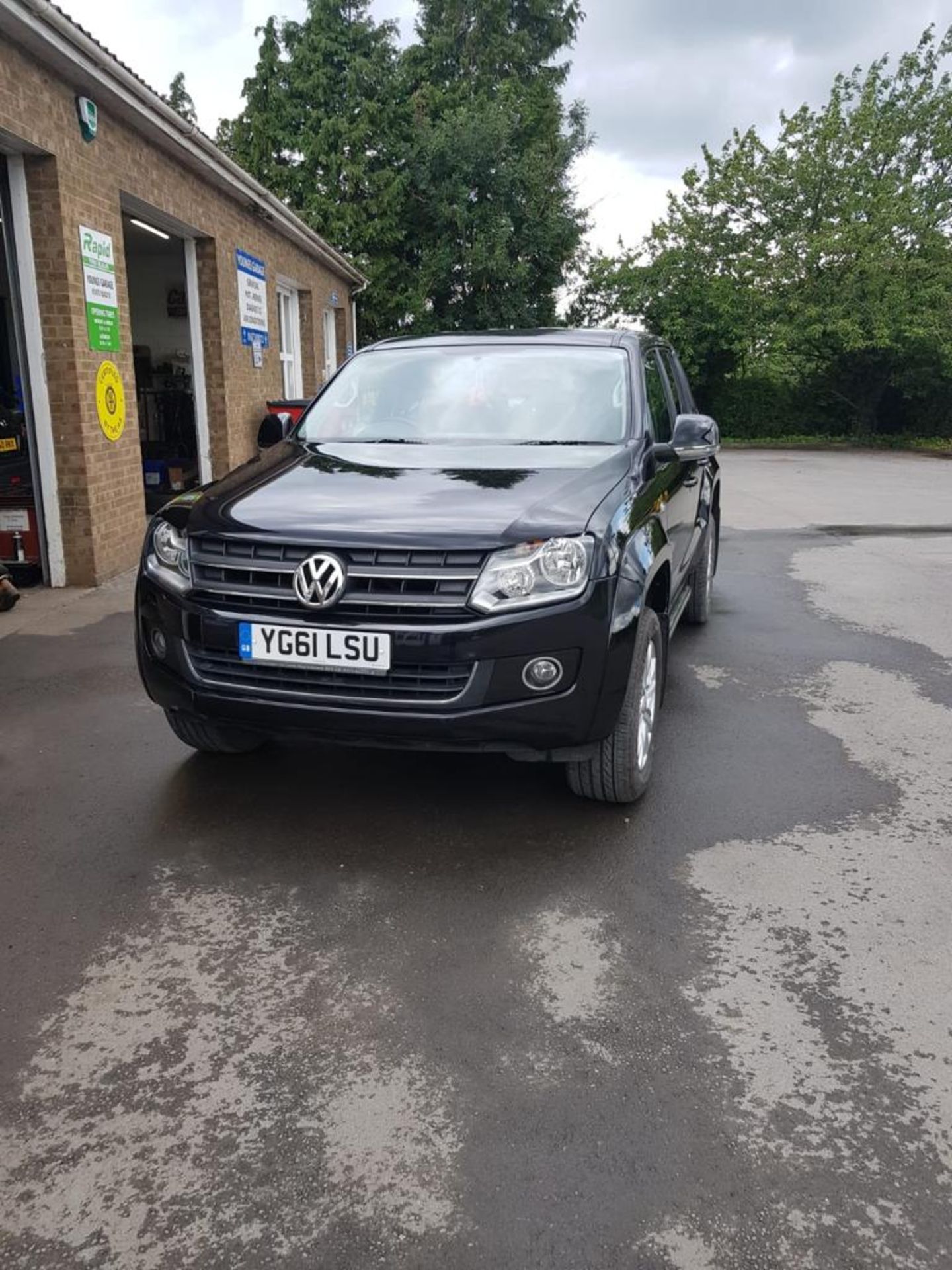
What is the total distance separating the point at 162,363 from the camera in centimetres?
1500

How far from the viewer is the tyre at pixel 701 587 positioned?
21.5 ft

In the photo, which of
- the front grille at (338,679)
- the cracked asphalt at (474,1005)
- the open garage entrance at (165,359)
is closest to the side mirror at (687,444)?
the cracked asphalt at (474,1005)

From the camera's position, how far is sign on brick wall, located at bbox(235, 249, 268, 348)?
11.8 m

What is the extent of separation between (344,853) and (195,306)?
8949 mm

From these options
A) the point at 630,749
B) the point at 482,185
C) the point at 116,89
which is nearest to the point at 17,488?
the point at 116,89

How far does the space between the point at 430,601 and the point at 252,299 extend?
10.3 m

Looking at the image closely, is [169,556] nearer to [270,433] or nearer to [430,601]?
[430,601]

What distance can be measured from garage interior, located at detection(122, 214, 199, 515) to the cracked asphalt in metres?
8.02

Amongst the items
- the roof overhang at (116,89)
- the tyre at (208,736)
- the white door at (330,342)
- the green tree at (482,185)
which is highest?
the green tree at (482,185)

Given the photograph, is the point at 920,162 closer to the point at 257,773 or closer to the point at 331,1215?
the point at 257,773

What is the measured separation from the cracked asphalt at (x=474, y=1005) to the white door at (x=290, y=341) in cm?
1123

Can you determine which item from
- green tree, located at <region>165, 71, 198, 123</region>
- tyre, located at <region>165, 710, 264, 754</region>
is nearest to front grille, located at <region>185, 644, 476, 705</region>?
tyre, located at <region>165, 710, 264, 754</region>

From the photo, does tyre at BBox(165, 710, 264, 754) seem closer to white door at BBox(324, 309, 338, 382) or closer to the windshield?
the windshield

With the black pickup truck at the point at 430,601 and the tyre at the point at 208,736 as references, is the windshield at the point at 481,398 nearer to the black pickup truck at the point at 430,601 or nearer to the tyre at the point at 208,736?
the black pickup truck at the point at 430,601
